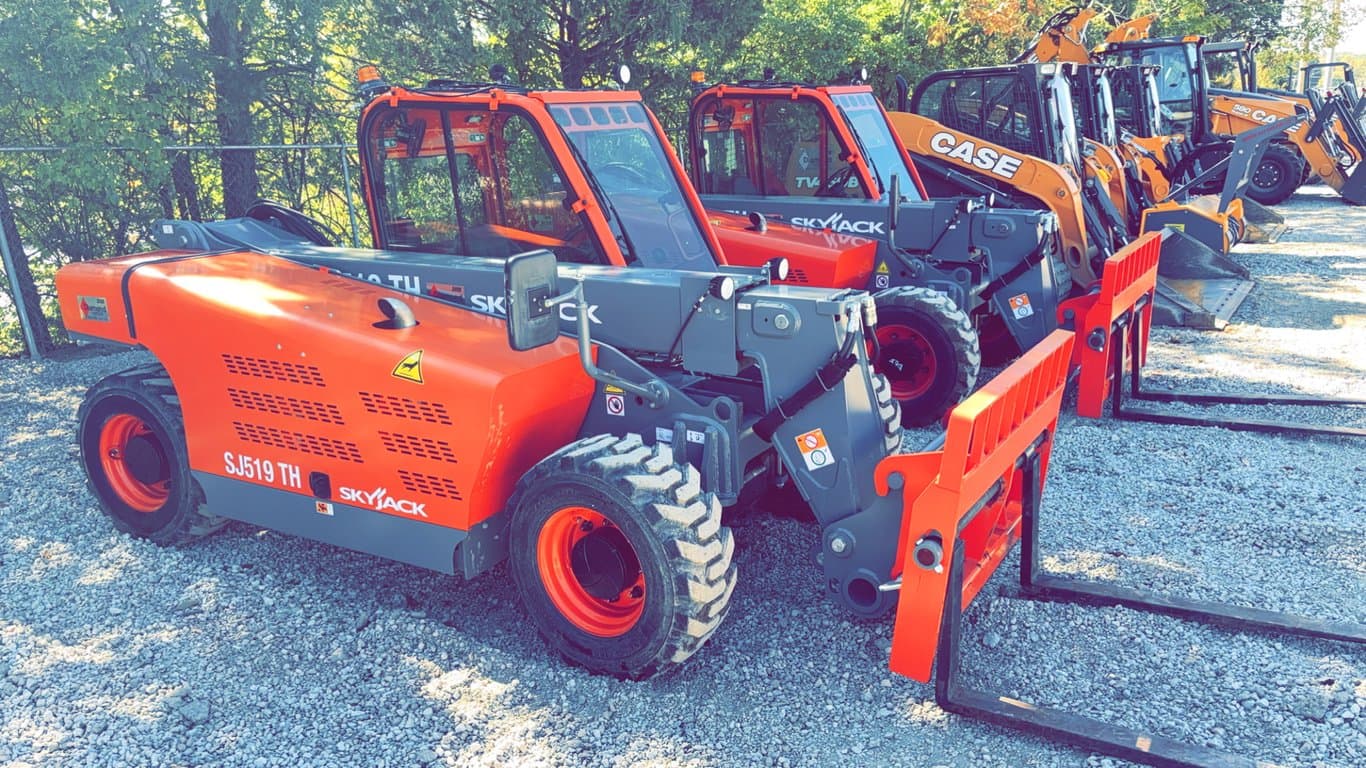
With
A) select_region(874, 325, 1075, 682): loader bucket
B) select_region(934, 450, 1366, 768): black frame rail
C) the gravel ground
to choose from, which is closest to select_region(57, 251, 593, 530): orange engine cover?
the gravel ground

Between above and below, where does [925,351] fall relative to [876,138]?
below

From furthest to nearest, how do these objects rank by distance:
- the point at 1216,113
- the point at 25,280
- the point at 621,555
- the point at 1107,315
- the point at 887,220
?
1. the point at 1216,113
2. the point at 25,280
3. the point at 887,220
4. the point at 1107,315
5. the point at 621,555

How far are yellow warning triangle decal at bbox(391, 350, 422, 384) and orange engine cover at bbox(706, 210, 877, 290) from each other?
3.21m

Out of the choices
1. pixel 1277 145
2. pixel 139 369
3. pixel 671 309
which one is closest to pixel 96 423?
pixel 139 369

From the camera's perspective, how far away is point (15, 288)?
8742 mm

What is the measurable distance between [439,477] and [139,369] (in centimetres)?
213

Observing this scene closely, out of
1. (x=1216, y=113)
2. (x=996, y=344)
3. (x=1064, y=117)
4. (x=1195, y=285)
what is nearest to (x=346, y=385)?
(x=996, y=344)

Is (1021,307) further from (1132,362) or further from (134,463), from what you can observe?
(134,463)

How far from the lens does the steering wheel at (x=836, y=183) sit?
26.0ft

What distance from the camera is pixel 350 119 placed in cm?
1038

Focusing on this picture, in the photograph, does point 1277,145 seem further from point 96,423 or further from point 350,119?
point 96,423

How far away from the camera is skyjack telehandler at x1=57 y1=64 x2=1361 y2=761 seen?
3623 millimetres

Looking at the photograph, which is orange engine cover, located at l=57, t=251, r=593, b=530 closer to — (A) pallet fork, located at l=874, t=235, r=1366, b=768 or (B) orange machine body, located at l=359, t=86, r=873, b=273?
(B) orange machine body, located at l=359, t=86, r=873, b=273

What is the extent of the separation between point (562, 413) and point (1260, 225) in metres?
14.1
